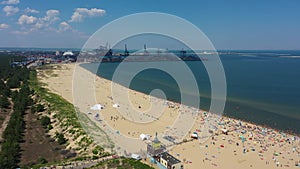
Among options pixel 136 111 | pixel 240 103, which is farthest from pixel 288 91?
pixel 136 111

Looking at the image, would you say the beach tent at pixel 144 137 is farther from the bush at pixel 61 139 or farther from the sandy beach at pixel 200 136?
the bush at pixel 61 139

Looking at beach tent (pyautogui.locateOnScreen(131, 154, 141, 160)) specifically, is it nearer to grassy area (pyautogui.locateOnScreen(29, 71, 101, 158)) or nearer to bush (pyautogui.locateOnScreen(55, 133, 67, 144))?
grassy area (pyautogui.locateOnScreen(29, 71, 101, 158))

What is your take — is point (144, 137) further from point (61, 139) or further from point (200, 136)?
point (61, 139)

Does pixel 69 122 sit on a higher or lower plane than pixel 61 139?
higher

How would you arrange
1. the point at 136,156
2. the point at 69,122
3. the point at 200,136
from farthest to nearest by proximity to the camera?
the point at 69,122 < the point at 200,136 < the point at 136,156

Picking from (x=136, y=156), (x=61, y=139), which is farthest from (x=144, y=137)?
(x=61, y=139)

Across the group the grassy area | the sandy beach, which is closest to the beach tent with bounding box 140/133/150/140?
the sandy beach

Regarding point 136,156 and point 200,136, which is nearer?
point 136,156

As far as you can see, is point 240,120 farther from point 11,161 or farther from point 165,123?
point 11,161

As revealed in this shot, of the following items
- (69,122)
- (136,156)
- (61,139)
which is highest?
(69,122)

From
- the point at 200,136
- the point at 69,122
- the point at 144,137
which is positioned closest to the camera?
the point at 144,137
